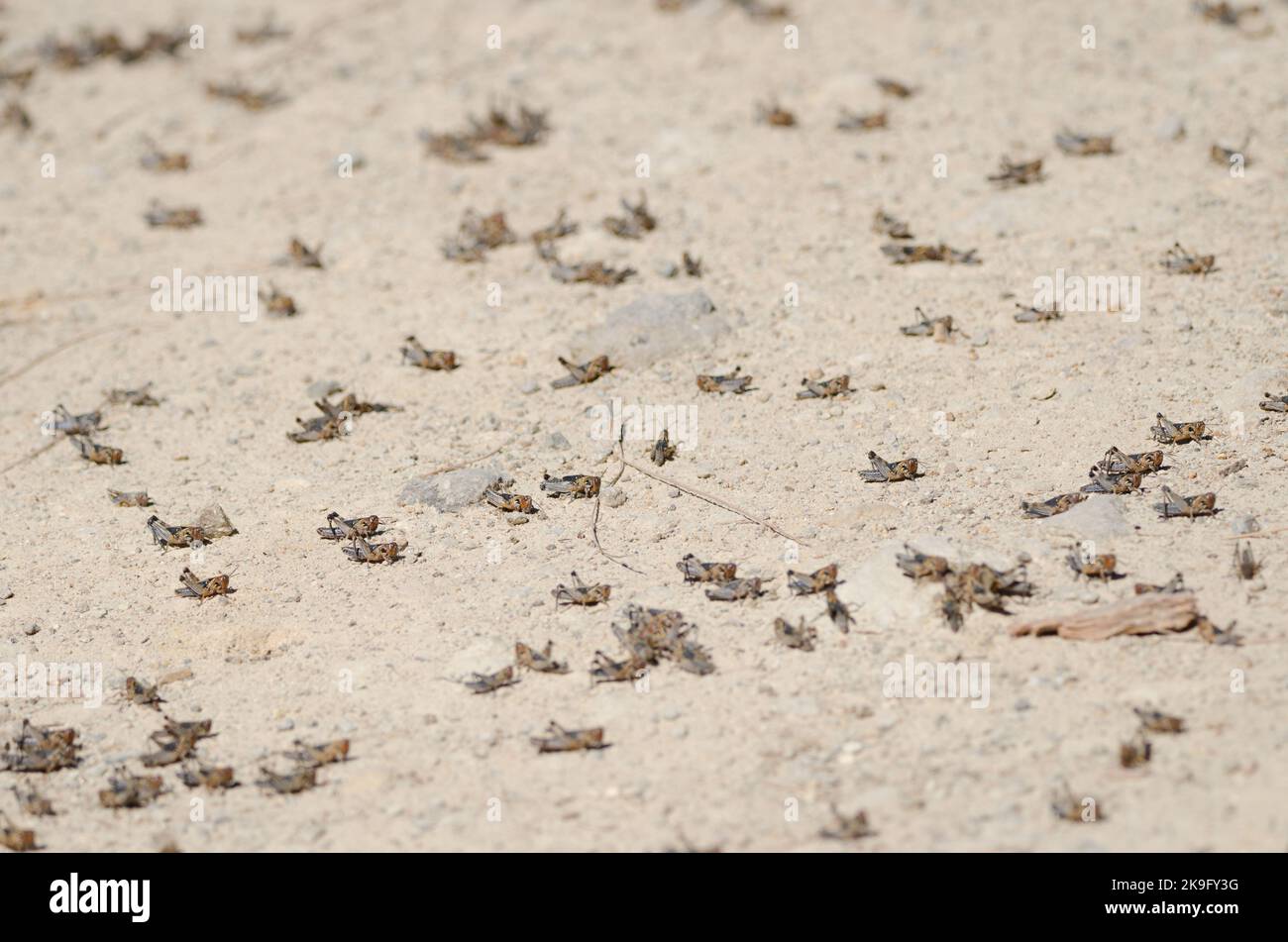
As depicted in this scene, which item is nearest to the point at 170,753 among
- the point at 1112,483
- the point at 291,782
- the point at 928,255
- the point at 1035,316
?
the point at 291,782

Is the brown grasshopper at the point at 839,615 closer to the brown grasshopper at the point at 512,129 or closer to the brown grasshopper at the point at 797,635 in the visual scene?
the brown grasshopper at the point at 797,635

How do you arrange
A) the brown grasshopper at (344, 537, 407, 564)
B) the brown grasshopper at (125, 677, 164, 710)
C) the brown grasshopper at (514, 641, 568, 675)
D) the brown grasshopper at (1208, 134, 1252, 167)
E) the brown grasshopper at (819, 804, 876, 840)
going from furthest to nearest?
the brown grasshopper at (1208, 134, 1252, 167) < the brown grasshopper at (344, 537, 407, 564) < the brown grasshopper at (125, 677, 164, 710) < the brown grasshopper at (514, 641, 568, 675) < the brown grasshopper at (819, 804, 876, 840)

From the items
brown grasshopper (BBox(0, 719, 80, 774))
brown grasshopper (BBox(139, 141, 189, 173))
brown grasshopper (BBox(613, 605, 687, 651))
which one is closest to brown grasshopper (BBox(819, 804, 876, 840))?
brown grasshopper (BBox(613, 605, 687, 651))

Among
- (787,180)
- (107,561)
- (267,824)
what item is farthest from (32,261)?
(267,824)

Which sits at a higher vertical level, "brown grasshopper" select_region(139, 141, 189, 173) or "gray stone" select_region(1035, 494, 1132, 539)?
"brown grasshopper" select_region(139, 141, 189, 173)

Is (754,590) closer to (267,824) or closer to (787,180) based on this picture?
(267,824)

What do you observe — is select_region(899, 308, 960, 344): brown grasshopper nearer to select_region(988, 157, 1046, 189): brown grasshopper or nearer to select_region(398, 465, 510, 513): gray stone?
select_region(988, 157, 1046, 189): brown grasshopper
